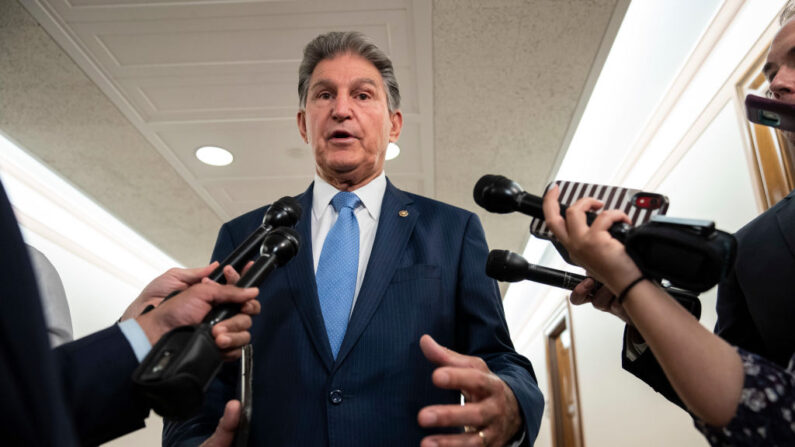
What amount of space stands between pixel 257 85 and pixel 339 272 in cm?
237

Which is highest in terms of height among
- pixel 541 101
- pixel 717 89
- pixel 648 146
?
pixel 541 101

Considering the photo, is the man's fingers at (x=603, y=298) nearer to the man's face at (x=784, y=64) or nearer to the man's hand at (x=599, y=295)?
the man's hand at (x=599, y=295)

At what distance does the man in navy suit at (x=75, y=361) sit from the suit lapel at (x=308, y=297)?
0.70ft

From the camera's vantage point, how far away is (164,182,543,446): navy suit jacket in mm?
1062

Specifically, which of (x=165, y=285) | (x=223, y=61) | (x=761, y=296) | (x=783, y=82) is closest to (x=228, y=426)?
(x=165, y=285)

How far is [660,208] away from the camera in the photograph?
91 centimetres

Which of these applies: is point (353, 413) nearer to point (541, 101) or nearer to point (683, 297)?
point (683, 297)

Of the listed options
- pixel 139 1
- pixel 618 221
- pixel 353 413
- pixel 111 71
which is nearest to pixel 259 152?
pixel 111 71

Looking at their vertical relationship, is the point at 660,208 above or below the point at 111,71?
below

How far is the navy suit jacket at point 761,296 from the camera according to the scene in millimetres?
1011

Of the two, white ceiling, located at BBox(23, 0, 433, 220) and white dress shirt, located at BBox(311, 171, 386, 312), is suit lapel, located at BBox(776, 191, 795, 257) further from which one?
white ceiling, located at BBox(23, 0, 433, 220)

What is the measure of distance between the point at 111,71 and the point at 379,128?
2264 millimetres

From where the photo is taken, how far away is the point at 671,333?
0.76 m

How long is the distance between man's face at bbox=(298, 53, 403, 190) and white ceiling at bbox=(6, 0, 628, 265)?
1.29 m
